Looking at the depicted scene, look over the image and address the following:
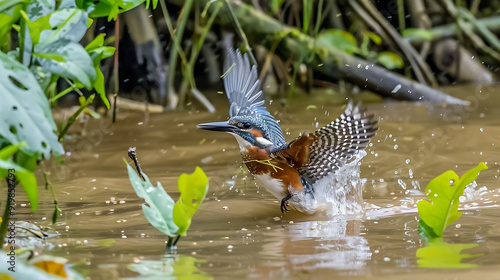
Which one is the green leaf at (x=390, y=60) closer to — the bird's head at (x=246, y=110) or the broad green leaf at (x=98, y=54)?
the bird's head at (x=246, y=110)

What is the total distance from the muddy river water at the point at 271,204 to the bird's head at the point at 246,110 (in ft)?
0.99

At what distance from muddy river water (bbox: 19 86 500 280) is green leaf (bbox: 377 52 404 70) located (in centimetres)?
75

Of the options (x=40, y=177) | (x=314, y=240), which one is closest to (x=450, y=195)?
(x=314, y=240)

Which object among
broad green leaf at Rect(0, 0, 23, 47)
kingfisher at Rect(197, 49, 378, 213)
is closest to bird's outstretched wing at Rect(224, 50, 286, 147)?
kingfisher at Rect(197, 49, 378, 213)

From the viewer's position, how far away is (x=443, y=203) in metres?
2.27

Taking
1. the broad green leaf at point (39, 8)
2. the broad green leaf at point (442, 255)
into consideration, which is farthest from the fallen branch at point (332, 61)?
the broad green leaf at point (39, 8)

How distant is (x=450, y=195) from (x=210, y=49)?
Result: 4.14 metres

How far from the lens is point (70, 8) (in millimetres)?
2000

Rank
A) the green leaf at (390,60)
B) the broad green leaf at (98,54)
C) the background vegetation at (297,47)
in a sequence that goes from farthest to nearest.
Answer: the green leaf at (390,60) → the background vegetation at (297,47) → the broad green leaf at (98,54)

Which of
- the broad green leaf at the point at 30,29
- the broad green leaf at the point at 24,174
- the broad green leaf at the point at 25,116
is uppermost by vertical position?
the broad green leaf at the point at 30,29

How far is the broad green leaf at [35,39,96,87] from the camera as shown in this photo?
186 centimetres

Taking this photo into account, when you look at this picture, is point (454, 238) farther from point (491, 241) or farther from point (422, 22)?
point (422, 22)

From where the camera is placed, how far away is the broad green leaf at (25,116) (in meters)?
1.74

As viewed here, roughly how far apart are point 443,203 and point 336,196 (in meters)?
0.76
